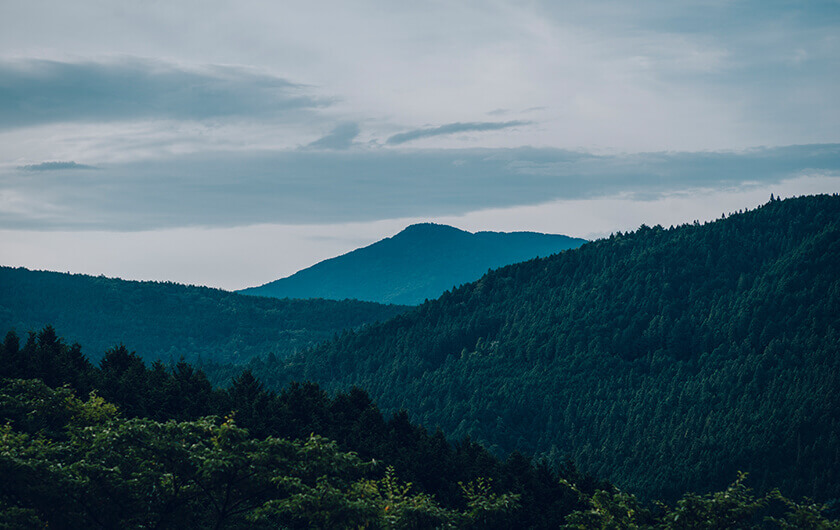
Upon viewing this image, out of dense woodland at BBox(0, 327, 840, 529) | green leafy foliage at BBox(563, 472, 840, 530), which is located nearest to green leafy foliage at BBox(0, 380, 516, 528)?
dense woodland at BBox(0, 327, 840, 529)

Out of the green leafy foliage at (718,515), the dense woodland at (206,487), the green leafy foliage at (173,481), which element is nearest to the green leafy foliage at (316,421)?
the dense woodland at (206,487)

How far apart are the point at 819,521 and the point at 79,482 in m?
32.9

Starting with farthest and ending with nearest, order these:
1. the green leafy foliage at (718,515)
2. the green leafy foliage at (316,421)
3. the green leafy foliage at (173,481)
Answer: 1. the green leafy foliage at (316,421)
2. the green leafy foliage at (718,515)
3. the green leafy foliage at (173,481)

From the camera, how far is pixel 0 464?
120ft

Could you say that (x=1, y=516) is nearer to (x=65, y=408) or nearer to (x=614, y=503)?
(x=65, y=408)

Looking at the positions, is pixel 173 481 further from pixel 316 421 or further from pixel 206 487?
pixel 316 421

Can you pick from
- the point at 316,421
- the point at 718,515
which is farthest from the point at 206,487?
the point at 316,421

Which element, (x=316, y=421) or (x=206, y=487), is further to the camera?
(x=316, y=421)

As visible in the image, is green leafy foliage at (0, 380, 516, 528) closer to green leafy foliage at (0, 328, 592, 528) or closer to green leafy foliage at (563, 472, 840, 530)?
green leafy foliage at (563, 472, 840, 530)

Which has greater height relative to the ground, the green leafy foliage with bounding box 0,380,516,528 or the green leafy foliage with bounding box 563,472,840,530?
the green leafy foliage with bounding box 0,380,516,528

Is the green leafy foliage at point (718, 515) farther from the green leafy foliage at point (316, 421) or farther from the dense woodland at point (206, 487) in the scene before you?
the green leafy foliage at point (316, 421)

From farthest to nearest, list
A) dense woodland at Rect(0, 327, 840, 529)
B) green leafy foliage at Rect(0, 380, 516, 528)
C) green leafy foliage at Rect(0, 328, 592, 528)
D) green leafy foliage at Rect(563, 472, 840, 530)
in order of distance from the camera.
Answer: green leafy foliage at Rect(0, 328, 592, 528)
green leafy foliage at Rect(563, 472, 840, 530)
dense woodland at Rect(0, 327, 840, 529)
green leafy foliage at Rect(0, 380, 516, 528)

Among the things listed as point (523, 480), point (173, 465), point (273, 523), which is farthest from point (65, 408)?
point (523, 480)

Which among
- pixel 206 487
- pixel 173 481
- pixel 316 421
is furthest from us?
pixel 316 421
